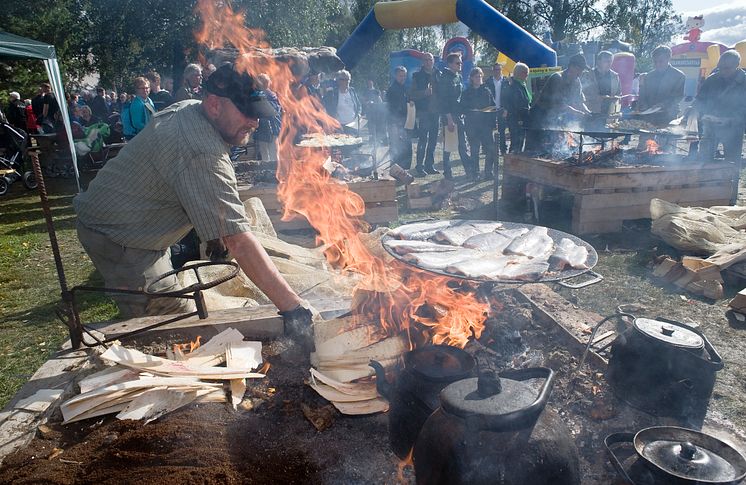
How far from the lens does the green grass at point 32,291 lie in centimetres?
468

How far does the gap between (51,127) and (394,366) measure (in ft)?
56.6

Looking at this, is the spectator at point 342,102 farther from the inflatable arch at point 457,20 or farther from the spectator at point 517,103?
the spectator at point 517,103

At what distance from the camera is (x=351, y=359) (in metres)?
3.22

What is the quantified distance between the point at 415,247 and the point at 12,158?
14.1 m

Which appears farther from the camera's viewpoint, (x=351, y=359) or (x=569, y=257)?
(x=569, y=257)

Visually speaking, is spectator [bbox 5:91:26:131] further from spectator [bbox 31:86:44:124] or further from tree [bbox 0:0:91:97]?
tree [bbox 0:0:91:97]

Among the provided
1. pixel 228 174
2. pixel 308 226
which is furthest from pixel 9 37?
pixel 228 174

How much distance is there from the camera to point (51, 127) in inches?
621

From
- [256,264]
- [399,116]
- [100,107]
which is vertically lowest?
[256,264]

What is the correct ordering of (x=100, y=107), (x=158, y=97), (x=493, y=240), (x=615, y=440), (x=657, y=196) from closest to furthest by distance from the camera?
(x=615, y=440) → (x=493, y=240) → (x=657, y=196) → (x=158, y=97) → (x=100, y=107)

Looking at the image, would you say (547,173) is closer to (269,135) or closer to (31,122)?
(269,135)

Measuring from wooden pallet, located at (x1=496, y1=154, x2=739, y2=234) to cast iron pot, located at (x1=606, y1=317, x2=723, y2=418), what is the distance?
5.34m

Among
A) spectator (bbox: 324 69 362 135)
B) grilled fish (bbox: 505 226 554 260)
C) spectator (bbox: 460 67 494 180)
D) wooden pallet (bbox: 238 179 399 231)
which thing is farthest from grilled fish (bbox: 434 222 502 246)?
spectator (bbox: 324 69 362 135)

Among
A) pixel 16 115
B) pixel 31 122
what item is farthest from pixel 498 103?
pixel 16 115
